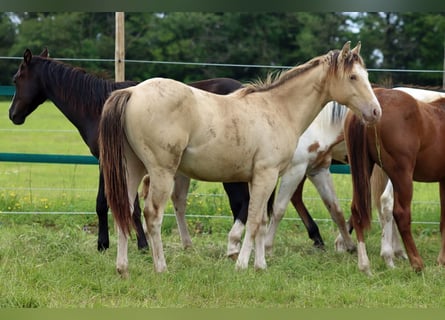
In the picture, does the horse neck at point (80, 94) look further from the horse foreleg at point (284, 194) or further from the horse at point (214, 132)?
the horse foreleg at point (284, 194)

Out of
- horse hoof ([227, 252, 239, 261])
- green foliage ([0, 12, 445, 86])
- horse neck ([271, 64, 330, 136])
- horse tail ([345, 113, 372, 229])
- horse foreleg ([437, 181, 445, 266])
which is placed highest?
horse neck ([271, 64, 330, 136])

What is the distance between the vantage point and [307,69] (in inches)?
221

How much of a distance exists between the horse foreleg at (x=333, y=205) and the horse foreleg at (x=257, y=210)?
46.3 inches

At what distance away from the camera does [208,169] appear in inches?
207

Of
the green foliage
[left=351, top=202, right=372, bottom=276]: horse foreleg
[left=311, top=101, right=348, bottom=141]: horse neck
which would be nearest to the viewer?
[left=351, top=202, right=372, bottom=276]: horse foreleg

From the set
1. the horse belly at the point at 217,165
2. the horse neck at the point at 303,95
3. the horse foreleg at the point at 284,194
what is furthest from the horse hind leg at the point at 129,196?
the horse foreleg at the point at 284,194

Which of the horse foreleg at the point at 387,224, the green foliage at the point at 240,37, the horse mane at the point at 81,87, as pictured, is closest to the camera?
the horse foreleg at the point at 387,224

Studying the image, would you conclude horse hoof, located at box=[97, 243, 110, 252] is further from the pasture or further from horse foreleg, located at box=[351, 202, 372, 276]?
horse foreleg, located at box=[351, 202, 372, 276]

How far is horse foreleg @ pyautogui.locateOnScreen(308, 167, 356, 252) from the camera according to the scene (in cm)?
654

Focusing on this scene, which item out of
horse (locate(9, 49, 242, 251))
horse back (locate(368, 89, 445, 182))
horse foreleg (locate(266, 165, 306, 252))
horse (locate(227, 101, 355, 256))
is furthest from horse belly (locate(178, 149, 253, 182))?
horse (locate(9, 49, 242, 251))

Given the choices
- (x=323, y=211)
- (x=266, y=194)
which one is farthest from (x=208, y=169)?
(x=323, y=211)

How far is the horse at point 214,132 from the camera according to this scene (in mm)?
4863

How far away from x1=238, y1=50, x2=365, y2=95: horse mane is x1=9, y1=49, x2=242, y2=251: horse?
123 cm

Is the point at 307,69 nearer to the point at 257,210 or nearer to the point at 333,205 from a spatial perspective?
the point at 257,210
